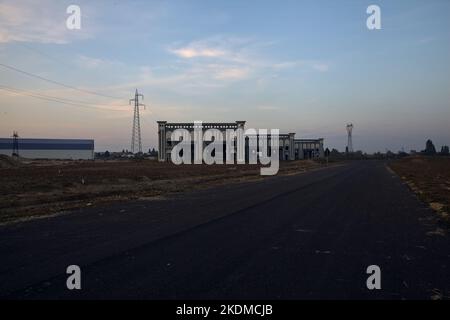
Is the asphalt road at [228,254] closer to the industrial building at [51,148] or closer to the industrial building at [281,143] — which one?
the industrial building at [281,143]

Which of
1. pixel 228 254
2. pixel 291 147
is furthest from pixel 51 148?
pixel 228 254

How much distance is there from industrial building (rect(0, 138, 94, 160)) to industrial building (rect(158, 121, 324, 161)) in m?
43.7

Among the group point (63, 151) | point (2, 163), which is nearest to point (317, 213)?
point (2, 163)

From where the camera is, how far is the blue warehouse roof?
152 m

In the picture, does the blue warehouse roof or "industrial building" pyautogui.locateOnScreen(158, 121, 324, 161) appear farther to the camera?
the blue warehouse roof

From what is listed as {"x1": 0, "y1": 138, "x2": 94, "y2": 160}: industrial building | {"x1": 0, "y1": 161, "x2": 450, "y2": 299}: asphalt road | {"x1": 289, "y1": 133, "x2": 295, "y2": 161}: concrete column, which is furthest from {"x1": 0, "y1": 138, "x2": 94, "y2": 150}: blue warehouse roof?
{"x1": 0, "y1": 161, "x2": 450, "y2": 299}: asphalt road

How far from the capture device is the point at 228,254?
996cm

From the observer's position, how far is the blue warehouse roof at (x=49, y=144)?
152m

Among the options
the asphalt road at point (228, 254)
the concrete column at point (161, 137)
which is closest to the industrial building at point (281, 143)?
the concrete column at point (161, 137)

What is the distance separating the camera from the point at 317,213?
57.0 ft

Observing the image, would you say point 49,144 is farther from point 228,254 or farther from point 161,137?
point 228,254

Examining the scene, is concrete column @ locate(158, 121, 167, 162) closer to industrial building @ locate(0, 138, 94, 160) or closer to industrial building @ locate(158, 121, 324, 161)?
industrial building @ locate(158, 121, 324, 161)
